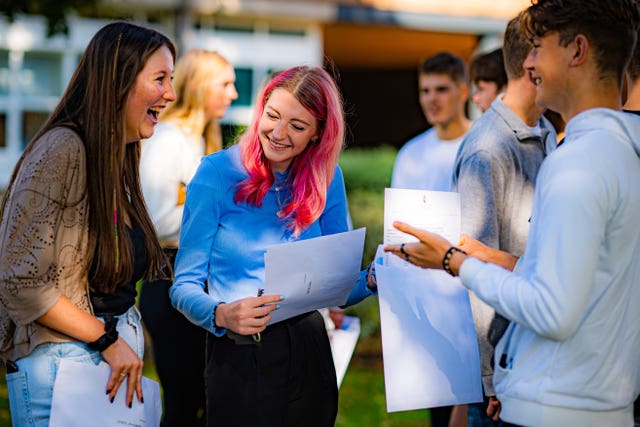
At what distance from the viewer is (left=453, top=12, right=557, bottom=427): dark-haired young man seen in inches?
116

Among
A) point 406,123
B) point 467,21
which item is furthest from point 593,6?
point 406,123

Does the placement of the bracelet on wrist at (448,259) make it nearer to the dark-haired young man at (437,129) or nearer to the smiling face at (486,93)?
the smiling face at (486,93)

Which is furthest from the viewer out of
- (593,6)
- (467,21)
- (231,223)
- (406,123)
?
(406,123)

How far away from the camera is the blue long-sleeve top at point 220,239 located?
2779 mm

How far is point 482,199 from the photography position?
295cm

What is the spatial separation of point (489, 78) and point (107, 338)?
9.97ft

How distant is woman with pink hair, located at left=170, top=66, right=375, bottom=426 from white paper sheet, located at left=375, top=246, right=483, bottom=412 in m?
0.33

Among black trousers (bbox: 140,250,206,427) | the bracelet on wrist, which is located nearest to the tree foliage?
black trousers (bbox: 140,250,206,427)

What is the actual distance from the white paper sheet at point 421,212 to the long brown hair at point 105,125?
825 mm

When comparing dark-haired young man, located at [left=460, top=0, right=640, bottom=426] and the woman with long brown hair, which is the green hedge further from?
dark-haired young man, located at [left=460, top=0, right=640, bottom=426]

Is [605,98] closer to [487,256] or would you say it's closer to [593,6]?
[593,6]

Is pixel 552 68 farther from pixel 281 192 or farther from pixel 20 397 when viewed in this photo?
pixel 20 397

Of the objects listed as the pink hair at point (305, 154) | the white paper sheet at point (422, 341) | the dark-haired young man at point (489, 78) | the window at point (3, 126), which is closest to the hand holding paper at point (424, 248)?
the white paper sheet at point (422, 341)

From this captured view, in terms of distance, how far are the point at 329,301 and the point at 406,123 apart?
650 inches
